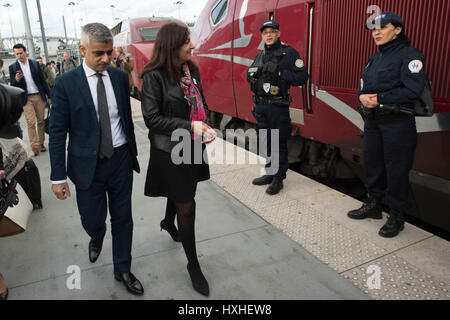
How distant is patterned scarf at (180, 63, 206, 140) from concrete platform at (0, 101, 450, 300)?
1.08 meters

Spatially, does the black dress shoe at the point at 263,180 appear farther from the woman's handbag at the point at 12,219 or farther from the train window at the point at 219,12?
the train window at the point at 219,12

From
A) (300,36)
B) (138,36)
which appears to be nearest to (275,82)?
(300,36)

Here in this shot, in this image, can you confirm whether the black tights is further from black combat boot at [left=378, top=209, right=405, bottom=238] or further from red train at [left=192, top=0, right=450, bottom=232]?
red train at [left=192, top=0, right=450, bottom=232]

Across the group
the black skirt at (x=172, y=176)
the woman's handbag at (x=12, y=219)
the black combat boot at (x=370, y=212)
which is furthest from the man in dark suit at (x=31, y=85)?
the black combat boot at (x=370, y=212)

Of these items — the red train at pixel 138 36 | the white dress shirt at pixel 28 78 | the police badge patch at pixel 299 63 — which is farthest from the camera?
the red train at pixel 138 36

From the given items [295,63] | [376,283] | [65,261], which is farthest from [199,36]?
[376,283]

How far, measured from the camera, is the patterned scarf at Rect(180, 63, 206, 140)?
231 cm

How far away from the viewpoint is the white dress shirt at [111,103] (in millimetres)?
2283

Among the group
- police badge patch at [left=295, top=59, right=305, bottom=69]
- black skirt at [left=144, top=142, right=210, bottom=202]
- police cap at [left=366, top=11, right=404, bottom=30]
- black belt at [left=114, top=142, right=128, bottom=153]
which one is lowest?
black skirt at [left=144, top=142, right=210, bottom=202]

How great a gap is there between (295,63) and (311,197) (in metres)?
1.43

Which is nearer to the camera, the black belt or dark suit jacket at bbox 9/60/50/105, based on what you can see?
the black belt

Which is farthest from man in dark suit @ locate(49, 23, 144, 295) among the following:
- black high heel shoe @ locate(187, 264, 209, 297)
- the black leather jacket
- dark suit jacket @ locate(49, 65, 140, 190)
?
black high heel shoe @ locate(187, 264, 209, 297)

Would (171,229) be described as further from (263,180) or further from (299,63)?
(299,63)

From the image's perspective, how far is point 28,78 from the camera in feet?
19.5
